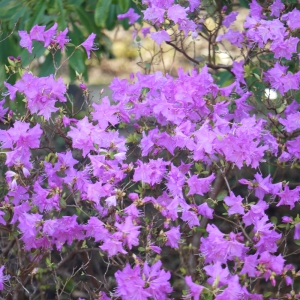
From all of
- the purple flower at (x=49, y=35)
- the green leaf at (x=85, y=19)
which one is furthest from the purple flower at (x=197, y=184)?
the green leaf at (x=85, y=19)

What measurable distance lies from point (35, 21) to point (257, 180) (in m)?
1.18

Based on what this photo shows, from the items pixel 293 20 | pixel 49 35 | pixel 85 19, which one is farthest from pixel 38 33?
pixel 293 20

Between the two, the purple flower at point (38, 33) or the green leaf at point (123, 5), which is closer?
the purple flower at point (38, 33)

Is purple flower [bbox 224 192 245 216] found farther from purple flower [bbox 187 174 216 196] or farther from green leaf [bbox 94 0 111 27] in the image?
green leaf [bbox 94 0 111 27]

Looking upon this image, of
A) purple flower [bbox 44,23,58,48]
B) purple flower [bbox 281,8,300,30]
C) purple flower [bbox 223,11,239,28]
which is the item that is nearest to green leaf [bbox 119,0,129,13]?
purple flower [bbox 223,11,239,28]

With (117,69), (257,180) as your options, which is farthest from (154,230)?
(117,69)

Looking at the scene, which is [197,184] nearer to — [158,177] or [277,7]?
[158,177]

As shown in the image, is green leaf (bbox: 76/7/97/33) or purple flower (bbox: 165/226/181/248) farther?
green leaf (bbox: 76/7/97/33)

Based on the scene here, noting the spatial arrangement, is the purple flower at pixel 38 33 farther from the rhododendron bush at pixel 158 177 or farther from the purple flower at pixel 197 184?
the purple flower at pixel 197 184

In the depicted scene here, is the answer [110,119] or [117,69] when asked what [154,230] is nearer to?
[110,119]

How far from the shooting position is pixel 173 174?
1828 millimetres

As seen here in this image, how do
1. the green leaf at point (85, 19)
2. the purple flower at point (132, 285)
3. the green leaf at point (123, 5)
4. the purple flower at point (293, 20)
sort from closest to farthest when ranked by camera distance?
1. the purple flower at point (132, 285)
2. the purple flower at point (293, 20)
3. the green leaf at point (123, 5)
4. the green leaf at point (85, 19)

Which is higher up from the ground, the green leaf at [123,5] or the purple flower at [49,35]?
the purple flower at [49,35]

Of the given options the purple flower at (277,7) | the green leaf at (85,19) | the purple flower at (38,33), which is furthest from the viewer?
the green leaf at (85,19)
